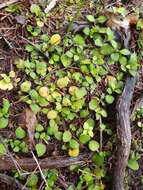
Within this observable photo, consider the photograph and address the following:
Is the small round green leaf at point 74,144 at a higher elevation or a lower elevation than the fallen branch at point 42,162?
higher

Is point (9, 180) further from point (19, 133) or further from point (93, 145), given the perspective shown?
point (93, 145)

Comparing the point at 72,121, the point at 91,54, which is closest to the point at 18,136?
the point at 72,121

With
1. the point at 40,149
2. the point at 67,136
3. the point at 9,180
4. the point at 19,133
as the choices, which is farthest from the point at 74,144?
the point at 9,180

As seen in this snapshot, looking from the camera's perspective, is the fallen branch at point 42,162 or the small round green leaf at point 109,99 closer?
the fallen branch at point 42,162

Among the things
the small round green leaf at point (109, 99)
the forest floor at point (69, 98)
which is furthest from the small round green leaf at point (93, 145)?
the small round green leaf at point (109, 99)

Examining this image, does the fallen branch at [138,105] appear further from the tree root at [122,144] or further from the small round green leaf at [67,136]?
the small round green leaf at [67,136]

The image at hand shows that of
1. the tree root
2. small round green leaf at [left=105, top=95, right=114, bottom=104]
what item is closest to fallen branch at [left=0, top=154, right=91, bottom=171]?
the tree root

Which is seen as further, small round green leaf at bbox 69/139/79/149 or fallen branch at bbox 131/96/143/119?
fallen branch at bbox 131/96/143/119

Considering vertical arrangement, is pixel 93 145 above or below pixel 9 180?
above

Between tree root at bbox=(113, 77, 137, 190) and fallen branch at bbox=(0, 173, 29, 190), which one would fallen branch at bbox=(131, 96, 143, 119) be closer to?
tree root at bbox=(113, 77, 137, 190)
